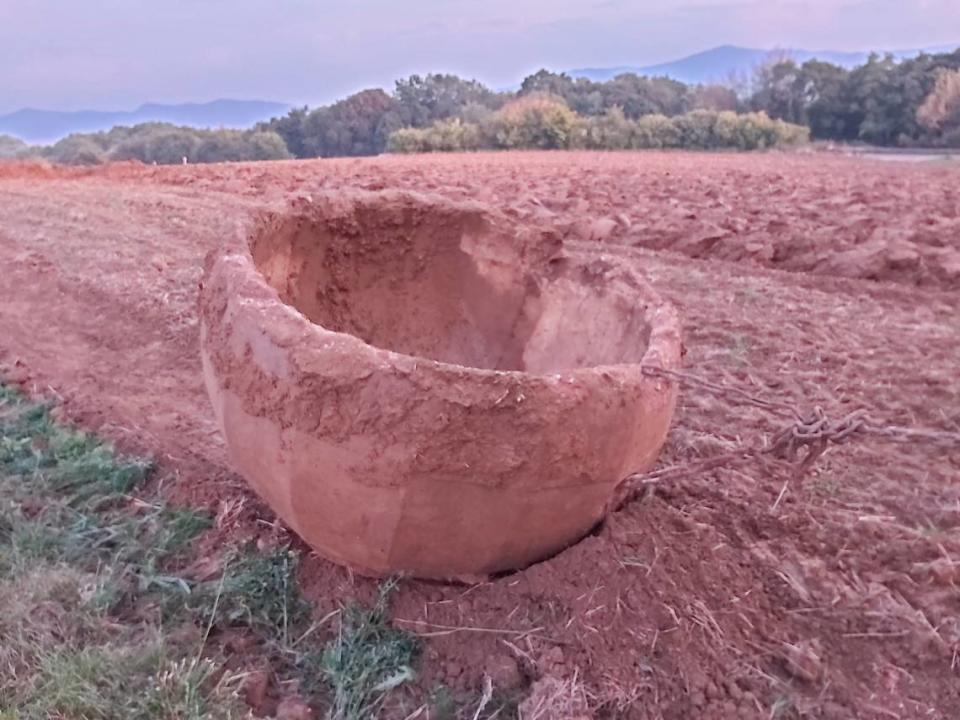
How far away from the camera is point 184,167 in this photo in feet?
49.6

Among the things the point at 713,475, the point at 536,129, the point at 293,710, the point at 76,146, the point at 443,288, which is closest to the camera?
the point at 293,710

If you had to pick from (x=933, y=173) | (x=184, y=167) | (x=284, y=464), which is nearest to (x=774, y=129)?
(x=933, y=173)

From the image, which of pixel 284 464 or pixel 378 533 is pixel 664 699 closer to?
pixel 378 533

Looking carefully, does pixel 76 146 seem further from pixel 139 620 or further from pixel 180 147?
pixel 139 620

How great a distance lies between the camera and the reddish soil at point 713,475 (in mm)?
2725

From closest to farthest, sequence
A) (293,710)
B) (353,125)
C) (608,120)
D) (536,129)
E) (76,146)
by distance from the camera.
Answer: (293,710) < (536,129) < (608,120) < (76,146) < (353,125)

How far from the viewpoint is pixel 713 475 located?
12.2ft

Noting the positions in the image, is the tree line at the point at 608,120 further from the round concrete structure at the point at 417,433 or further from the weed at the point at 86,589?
the round concrete structure at the point at 417,433

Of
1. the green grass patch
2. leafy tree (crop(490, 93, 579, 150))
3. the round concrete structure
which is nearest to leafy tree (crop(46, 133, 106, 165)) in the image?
leafy tree (crop(490, 93, 579, 150))

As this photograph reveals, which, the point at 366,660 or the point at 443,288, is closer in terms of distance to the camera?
the point at 366,660

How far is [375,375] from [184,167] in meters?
13.6

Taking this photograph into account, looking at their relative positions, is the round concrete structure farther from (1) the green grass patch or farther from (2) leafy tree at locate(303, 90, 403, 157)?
(2) leafy tree at locate(303, 90, 403, 157)

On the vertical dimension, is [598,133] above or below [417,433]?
below

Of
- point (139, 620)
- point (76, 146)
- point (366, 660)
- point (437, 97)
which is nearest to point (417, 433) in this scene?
point (366, 660)
